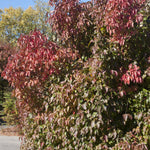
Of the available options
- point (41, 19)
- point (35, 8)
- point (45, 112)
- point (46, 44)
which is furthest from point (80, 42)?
point (35, 8)

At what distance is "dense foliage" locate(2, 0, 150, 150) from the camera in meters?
3.36

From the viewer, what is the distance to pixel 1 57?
1177 cm

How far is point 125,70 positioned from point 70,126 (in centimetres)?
118

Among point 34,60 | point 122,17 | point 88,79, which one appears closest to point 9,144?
point 34,60

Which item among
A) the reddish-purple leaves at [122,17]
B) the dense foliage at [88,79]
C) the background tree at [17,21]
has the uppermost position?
the background tree at [17,21]

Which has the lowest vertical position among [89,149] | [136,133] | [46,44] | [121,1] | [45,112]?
[89,149]

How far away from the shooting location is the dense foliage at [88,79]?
11.0ft

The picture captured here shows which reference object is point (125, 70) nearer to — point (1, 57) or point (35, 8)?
point (1, 57)

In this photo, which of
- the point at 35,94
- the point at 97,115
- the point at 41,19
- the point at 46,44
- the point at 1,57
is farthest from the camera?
the point at 41,19

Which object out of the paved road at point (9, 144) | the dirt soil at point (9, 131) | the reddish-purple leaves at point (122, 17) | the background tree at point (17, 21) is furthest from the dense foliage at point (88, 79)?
the background tree at point (17, 21)

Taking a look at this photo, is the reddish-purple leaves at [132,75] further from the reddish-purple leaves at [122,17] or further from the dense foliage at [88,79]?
the reddish-purple leaves at [122,17]

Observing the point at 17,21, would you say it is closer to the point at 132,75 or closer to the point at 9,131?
the point at 9,131

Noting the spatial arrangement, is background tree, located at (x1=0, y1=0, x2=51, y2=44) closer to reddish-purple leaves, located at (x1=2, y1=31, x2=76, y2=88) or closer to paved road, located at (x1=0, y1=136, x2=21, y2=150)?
paved road, located at (x1=0, y1=136, x2=21, y2=150)

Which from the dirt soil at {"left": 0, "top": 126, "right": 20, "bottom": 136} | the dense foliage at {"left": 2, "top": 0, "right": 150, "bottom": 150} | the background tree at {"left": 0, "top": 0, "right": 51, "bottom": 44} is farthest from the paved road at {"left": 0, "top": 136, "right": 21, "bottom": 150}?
the background tree at {"left": 0, "top": 0, "right": 51, "bottom": 44}
